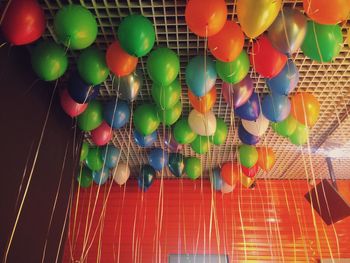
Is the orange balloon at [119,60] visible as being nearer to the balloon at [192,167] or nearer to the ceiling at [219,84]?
the ceiling at [219,84]

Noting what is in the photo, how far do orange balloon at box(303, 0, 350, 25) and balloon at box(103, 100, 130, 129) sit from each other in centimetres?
126

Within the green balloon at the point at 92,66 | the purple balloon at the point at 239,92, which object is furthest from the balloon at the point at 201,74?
the green balloon at the point at 92,66

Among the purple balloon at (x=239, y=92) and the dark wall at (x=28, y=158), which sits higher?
the purple balloon at (x=239, y=92)

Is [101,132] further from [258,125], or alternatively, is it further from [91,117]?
[258,125]

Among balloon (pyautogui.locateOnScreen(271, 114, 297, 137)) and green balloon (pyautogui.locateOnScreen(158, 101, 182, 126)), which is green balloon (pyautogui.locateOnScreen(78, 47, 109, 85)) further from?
balloon (pyautogui.locateOnScreen(271, 114, 297, 137))

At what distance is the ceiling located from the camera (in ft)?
5.15

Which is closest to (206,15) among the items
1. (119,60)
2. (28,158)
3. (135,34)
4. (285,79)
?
(135,34)

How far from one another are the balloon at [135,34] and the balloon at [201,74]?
1.03 feet

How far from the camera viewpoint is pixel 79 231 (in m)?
3.38

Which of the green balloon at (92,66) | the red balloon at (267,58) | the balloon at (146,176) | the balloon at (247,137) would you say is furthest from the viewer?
Result: the balloon at (146,176)

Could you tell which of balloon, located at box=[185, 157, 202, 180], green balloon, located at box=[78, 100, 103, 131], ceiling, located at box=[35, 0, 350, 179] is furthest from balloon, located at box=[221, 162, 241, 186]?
green balloon, located at box=[78, 100, 103, 131]

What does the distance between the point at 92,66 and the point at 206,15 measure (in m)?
0.70

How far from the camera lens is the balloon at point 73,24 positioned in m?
1.41

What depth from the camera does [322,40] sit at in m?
1.47
